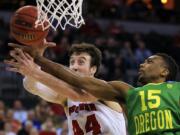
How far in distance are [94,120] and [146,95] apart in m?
0.81

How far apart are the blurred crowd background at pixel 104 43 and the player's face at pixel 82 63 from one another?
240cm

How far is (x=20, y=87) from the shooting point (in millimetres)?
10430

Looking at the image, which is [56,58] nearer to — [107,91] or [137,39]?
[137,39]

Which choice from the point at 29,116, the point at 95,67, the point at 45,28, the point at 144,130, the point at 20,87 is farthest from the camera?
the point at 20,87

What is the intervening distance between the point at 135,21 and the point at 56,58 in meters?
4.38

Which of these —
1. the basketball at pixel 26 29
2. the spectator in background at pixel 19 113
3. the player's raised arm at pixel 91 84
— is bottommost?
the spectator in background at pixel 19 113

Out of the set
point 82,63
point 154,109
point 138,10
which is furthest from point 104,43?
point 154,109

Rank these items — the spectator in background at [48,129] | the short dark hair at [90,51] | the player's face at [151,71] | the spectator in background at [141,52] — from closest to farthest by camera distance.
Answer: the player's face at [151,71] < the short dark hair at [90,51] < the spectator in background at [48,129] < the spectator in background at [141,52]

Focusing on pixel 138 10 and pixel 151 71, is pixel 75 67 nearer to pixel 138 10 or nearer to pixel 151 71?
pixel 151 71

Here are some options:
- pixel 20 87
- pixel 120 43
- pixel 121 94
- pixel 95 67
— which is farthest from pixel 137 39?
pixel 121 94

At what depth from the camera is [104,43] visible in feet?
40.5

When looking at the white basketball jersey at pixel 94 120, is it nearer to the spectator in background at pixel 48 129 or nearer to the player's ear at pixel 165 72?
the player's ear at pixel 165 72

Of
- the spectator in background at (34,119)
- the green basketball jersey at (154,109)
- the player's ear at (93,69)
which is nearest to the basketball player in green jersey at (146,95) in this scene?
the green basketball jersey at (154,109)

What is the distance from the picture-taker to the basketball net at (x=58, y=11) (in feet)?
14.7
